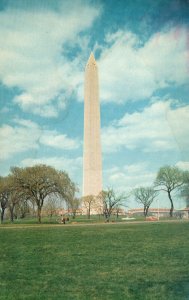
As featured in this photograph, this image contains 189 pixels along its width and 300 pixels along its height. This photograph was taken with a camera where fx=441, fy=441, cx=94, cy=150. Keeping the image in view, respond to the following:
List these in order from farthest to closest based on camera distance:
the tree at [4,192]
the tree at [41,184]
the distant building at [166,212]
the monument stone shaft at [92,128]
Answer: the distant building at [166,212] < the monument stone shaft at [92,128] < the tree at [4,192] < the tree at [41,184]

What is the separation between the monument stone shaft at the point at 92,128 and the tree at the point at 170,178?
344 inches

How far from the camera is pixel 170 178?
181ft

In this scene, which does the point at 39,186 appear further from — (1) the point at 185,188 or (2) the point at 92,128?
(1) the point at 185,188

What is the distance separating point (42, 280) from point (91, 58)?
162ft

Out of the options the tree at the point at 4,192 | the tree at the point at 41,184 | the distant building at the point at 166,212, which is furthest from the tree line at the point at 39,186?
the distant building at the point at 166,212

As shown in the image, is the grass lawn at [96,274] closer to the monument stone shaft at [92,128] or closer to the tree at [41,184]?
the tree at [41,184]

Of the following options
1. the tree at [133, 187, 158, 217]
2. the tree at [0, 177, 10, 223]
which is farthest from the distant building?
the tree at [0, 177, 10, 223]

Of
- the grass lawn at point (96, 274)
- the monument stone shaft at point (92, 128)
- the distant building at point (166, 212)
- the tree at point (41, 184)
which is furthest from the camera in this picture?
the distant building at point (166, 212)

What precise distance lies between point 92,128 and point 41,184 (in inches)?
733

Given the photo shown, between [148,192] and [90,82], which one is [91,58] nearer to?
[90,82]

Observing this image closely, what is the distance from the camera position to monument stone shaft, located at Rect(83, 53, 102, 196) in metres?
56.5

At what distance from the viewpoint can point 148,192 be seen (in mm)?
75375

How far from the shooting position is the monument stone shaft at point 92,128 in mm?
56531

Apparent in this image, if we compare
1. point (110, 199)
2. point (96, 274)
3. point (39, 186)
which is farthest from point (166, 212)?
point (96, 274)
